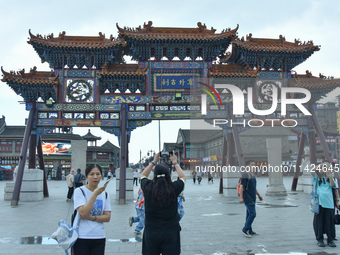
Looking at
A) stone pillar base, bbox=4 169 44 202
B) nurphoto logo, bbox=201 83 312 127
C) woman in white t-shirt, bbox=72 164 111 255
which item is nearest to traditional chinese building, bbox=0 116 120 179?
stone pillar base, bbox=4 169 44 202

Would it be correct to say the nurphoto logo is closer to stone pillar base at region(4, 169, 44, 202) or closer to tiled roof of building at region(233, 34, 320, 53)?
tiled roof of building at region(233, 34, 320, 53)

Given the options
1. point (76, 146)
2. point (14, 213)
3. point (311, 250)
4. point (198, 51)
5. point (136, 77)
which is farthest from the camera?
point (76, 146)

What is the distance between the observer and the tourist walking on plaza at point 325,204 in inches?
268

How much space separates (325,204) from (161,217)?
4.36 meters

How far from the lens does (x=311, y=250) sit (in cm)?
641

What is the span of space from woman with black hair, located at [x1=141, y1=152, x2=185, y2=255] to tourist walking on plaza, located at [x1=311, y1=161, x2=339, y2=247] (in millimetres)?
4131

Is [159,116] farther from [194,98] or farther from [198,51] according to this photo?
[198,51]

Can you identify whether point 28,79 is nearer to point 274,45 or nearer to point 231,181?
point 231,181

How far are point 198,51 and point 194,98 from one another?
2583 mm

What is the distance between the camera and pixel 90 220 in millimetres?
3906

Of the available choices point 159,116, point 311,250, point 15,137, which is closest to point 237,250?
point 311,250

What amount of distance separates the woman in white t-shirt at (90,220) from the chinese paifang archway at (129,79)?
38.8 ft

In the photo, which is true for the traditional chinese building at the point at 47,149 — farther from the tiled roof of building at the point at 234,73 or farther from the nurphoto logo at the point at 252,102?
the tiled roof of building at the point at 234,73

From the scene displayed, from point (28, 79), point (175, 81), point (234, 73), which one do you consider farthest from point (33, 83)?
point (234, 73)
